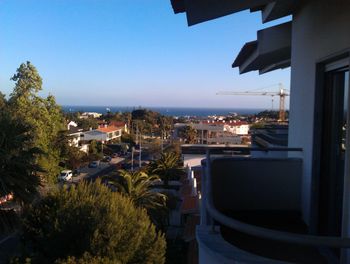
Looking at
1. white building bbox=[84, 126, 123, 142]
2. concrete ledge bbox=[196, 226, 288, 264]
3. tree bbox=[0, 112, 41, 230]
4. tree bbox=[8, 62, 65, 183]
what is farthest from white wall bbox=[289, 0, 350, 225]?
white building bbox=[84, 126, 123, 142]

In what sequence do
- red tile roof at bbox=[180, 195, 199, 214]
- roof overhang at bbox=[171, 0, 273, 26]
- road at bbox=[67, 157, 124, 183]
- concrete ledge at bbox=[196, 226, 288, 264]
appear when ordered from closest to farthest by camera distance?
concrete ledge at bbox=[196, 226, 288, 264]
roof overhang at bbox=[171, 0, 273, 26]
red tile roof at bbox=[180, 195, 199, 214]
road at bbox=[67, 157, 124, 183]

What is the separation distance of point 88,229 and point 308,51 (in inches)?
422

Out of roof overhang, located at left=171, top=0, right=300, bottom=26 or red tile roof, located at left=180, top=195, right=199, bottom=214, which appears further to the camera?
red tile roof, located at left=180, top=195, right=199, bottom=214

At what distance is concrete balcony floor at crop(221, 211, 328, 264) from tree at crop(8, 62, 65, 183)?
1311 inches

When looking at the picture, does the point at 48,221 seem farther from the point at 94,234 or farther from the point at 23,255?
the point at 94,234

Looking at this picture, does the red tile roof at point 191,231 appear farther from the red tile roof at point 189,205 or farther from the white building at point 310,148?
the white building at point 310,148

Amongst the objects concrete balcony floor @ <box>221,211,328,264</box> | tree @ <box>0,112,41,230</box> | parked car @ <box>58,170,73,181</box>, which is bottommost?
parked car @ <box>58,170,73,181</box>

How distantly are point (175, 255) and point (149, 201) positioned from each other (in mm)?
2976

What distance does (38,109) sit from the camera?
3931 centimetres

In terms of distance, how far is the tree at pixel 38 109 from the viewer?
124 ft

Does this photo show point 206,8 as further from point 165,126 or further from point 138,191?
point 165,126

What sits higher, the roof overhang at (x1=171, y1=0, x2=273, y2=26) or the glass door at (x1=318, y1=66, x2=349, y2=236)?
the roof overhang at (x1=171, y1=0, x2=273, y2=26)

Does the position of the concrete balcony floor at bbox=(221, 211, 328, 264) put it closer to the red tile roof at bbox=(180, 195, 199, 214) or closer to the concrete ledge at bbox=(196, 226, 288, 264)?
the concrete ledge at bbox=(196, 226, 288, 264)

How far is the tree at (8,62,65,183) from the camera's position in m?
37.8
